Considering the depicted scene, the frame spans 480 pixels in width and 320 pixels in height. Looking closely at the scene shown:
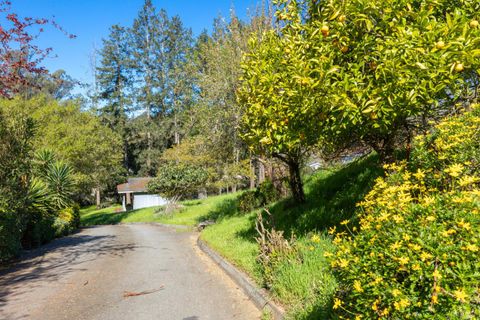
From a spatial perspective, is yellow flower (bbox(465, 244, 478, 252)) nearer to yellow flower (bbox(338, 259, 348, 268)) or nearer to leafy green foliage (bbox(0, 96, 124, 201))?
yellow flower (bbox(338, 259, 348, 268))

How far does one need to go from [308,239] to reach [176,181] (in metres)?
19.6

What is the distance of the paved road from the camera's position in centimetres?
634

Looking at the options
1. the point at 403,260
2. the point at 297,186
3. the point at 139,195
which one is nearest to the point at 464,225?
the point at 403,260

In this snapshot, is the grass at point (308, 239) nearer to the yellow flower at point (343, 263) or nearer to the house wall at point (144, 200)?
the yellow flower at point (343, 263)

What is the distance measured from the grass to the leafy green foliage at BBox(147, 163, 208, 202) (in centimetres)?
1251

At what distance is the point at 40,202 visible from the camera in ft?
46.5

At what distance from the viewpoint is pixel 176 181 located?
1030 inches

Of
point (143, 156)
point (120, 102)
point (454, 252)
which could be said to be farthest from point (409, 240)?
point (120, 102)

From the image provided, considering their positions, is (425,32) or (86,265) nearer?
(425,32)

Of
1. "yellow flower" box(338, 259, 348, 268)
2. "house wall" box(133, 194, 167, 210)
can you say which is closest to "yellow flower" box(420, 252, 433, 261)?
"yellow flower" box(338, 259, 348, 268)

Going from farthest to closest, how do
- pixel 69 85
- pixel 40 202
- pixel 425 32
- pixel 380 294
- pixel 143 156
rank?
1. pixel 69 85
2. pixel 143 156
3. pixel 40 202
4. pixel 425 32
5. pixel 380 294

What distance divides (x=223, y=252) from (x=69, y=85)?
238ft

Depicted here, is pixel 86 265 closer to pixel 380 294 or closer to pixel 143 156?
pixel 380 294

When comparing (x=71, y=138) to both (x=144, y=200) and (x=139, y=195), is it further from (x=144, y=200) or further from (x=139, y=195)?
(x=144, y=200)
